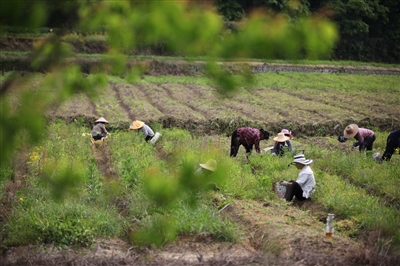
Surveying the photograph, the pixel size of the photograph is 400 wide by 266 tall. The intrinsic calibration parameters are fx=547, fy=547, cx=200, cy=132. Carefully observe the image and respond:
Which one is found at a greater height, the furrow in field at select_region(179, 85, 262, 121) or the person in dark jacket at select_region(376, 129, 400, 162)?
the person in dark jacket at select_region(376, 129, 400, 162)

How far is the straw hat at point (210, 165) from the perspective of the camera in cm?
261

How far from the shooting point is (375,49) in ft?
120

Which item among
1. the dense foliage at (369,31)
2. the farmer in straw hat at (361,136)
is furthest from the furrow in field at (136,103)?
the farmer in straw hat at (361,136)

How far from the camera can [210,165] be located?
271 cm

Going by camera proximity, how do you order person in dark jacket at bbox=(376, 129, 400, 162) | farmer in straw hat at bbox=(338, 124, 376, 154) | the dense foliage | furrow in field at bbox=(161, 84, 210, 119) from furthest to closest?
the dense foliage
furrow in field at bbox=(161, 84, 210, 119)
farmer in straw hat at bbox=(338, 124, 376, 154)
person in dark jacket at bbox=(376, 129, 400, 162)

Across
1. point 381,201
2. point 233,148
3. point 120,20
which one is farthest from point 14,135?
point 233,148

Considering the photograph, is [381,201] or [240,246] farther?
[381,201]

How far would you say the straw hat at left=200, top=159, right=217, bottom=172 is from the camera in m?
2.61

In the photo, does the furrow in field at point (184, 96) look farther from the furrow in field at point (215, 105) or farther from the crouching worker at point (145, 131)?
the crouching worker at point (145, 131)

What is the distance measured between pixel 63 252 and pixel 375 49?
1316 inches

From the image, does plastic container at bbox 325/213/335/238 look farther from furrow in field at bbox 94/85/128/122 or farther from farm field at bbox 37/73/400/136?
furrow in field at bbox 94/85/128/122

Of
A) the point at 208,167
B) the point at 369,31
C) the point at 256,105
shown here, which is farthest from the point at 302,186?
the point at 369,31

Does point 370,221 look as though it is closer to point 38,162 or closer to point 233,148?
point 233,148

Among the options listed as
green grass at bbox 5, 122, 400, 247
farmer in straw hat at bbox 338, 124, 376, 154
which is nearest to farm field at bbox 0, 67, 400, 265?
green grass at bbox 5, 122, 400, 247
